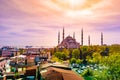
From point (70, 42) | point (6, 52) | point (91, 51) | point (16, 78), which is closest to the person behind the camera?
point (16, 78)

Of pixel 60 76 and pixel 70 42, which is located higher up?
pixel 70 42

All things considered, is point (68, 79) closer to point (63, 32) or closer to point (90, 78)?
point (90, 78)

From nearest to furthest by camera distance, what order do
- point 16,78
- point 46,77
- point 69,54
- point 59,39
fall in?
point 46,77, point 16,78, point 69,54, point 59,39

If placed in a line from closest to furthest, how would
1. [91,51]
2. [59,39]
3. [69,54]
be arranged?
[91,51] → [69,54] → [59,39]

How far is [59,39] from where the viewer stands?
14475cm

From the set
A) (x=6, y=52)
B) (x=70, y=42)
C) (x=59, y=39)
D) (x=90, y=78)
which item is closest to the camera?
(x=90, y=78)

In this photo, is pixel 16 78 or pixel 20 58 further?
pixel 20 58

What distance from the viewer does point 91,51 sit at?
230ft

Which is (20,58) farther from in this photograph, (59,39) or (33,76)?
(59,39)

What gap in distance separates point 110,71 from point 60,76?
608 centimetres

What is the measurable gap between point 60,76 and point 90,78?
A: 1565cm

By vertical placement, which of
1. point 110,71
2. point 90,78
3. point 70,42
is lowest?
point 90,78

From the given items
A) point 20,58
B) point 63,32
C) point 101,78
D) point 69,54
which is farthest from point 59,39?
point 101,78

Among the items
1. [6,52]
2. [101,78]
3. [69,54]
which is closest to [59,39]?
[6,52]
